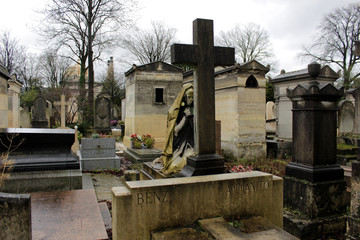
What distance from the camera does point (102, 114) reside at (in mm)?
18484

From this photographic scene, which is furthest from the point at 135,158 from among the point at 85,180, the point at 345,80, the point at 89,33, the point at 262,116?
the point at 345,80

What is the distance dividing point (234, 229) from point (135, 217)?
109 centimetres

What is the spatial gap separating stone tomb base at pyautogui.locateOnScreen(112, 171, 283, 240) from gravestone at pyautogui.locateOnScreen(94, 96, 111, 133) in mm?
15791

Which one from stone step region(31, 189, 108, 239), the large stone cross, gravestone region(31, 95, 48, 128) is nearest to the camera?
stone step region(31, 189, 108, 239)

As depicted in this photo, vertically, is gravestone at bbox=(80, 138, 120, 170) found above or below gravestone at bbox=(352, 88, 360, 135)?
below

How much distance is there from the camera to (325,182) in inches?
194

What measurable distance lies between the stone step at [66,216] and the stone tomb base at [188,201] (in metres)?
0.60

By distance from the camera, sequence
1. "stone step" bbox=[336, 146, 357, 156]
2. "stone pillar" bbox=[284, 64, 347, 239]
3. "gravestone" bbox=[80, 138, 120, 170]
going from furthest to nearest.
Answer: "gravestone" bbox=[80, 138, 120, 170] < "stone step" bbox=[336, 146, 357, 156] < "stone pillar" bbox=[284, 64, 347, 239]

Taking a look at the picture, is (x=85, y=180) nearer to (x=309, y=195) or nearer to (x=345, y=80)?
(x=309, y=195)

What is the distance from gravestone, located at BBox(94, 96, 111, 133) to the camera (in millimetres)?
18344

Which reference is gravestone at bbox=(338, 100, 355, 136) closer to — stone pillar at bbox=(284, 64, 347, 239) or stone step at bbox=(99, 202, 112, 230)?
stone pillar at bbox=(284, 64, 347, 239)

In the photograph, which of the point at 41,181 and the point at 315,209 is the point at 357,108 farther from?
the point at 41,181

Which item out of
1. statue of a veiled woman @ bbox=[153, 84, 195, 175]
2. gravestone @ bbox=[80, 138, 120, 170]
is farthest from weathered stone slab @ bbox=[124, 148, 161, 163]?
statue of a veiled woman @ bbox=[153, 84, 195, 175]

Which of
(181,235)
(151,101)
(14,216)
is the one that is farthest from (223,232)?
(151,101)
